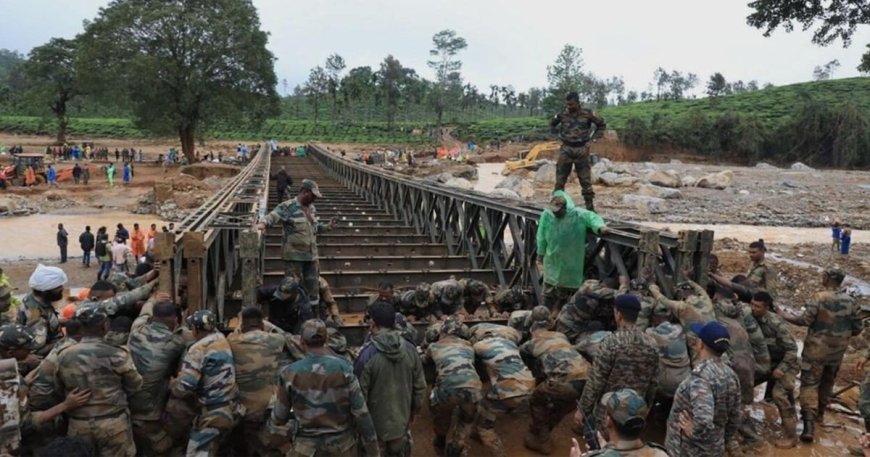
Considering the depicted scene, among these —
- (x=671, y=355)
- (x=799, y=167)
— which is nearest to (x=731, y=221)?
(x=671, y=355)

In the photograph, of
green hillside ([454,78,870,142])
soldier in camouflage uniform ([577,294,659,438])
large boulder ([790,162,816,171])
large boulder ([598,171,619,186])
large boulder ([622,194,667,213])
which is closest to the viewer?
soldier in camouflage uniform ([577,294,659,438])

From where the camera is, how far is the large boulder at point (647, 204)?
87.2ft

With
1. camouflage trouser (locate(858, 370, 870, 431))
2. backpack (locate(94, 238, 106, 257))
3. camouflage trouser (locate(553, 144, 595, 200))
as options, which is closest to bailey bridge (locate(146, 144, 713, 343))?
camouflage trouser (locate(553, 144, 595, 200))

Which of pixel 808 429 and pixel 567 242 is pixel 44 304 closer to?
pixel 567 242

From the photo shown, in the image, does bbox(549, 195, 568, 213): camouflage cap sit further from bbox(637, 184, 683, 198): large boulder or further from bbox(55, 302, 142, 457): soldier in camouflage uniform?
bbox(637, 184, 683, 198): large boulder

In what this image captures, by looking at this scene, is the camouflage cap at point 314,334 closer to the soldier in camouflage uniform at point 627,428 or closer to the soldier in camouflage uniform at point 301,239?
the soldier in camouflage uniform at point 627,428

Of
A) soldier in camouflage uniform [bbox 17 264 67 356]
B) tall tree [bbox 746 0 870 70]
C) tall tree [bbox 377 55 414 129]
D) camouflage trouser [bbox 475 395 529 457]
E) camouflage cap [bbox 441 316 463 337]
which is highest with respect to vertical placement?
tall tree [bbox 377 55 414 129]

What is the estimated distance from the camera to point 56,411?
3732 millimetres

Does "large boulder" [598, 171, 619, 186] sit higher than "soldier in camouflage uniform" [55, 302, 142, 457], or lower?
higher

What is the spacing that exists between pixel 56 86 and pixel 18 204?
2819 cm

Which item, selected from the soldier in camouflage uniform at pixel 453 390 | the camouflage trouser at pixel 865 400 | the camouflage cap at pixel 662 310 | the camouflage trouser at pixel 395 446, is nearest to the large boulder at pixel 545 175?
the camouflage cap at pixel 662 310

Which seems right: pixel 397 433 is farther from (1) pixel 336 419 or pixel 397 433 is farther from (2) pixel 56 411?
(2) pixel 56 411

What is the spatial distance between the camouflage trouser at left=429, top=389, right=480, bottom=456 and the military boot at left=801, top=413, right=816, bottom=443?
3447 millimetres

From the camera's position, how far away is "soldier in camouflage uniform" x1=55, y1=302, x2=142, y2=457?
3785 millimetres
